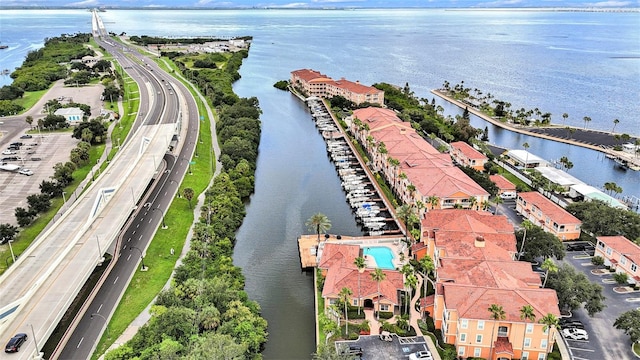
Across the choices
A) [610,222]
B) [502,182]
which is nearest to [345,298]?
[610,222]

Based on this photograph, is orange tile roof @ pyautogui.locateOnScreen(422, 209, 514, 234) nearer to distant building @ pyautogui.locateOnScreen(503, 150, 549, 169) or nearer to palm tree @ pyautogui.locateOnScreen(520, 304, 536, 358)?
palm tree @ pyautogui.locateOnScreen(520, 304, 536, 358)

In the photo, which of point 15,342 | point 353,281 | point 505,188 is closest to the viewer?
point 15,342

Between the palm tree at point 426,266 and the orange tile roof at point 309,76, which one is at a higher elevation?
the orange tile roof at point 309,76

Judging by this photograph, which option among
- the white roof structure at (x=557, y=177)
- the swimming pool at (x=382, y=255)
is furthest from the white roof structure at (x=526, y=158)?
the swimming pool at (x=382, y=255)

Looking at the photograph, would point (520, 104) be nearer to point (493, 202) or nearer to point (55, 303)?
point (493, 202)

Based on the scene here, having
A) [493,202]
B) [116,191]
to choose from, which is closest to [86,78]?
[116,191]

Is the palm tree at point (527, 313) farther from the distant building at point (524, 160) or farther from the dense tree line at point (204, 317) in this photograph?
→ the distant building at point (524, 160)

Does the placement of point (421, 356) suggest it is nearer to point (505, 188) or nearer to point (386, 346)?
point (386, 346)
